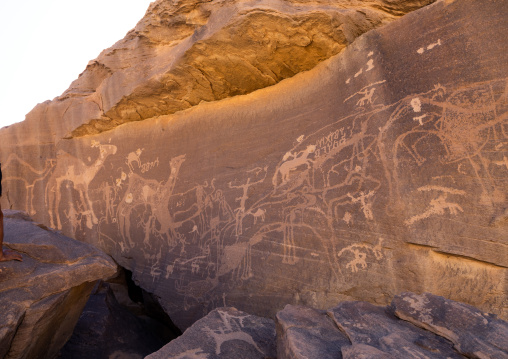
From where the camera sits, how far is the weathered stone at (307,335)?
148cm

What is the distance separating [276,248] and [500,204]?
1580 millimetres

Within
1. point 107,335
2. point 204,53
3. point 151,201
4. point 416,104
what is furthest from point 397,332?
point 151,201

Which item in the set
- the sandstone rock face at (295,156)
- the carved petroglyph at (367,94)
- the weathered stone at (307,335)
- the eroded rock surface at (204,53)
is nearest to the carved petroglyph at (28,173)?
the sandstone rock face at (295,156)

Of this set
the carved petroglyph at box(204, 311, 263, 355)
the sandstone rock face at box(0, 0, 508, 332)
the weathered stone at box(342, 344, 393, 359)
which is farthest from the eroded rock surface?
the weathered stone at box(342, 344, 393, 359)

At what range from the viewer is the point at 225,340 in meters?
1.96

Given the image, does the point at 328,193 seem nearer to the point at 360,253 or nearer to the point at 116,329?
the point at 360,253

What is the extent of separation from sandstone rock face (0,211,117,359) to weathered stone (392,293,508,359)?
6.60ft

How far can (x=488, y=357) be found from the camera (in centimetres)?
126

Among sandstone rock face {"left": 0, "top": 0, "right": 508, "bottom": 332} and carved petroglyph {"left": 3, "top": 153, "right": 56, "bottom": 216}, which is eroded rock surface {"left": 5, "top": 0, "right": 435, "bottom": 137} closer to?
sandstone rock face {"left": 0, "top": 0, "right": 508, "bottom": 332}

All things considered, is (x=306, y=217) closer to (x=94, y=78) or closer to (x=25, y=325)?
(x=25, y=325)

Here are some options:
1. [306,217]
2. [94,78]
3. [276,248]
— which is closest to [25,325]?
[276,248]

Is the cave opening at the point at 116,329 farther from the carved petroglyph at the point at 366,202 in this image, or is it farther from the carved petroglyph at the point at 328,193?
the carved petroglyph at the point at 366,202

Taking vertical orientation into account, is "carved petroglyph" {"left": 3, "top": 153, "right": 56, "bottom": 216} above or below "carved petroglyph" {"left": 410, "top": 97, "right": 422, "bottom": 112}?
below

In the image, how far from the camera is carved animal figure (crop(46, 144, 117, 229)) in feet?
15.0
